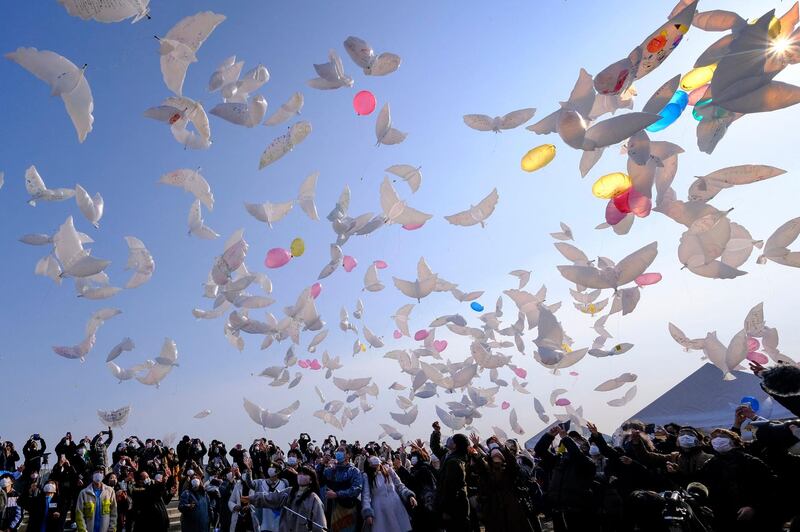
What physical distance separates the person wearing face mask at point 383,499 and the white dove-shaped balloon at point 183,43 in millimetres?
4091

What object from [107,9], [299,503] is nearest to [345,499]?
[299,503]

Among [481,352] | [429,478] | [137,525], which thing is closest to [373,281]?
[481,352]

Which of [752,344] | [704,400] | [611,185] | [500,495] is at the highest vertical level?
[611,185]

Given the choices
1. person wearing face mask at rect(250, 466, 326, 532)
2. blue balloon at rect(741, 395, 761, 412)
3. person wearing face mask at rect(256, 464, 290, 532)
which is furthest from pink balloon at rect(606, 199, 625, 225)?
blue balloon at rect(741, 395, 761, 412)

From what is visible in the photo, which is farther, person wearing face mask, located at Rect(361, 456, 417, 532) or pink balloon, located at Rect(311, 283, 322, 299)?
pink balloon, located at Rect(311, 283, 322, 299)

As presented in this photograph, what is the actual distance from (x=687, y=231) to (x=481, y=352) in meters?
4.26

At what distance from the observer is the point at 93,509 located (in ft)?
20.6

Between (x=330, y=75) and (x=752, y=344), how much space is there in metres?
6.45

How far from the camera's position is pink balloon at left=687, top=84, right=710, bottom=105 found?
451 cm

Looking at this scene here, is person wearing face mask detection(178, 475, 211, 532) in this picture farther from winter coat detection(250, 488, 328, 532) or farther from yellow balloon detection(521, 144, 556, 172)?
yellow balloon detection(521, 144, 556, 172)

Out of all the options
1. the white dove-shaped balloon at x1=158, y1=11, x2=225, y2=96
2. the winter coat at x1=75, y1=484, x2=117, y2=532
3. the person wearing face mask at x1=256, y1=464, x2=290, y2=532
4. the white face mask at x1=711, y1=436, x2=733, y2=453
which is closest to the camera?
the white face mask at x1=711, y1=436, x2=733, y2=453

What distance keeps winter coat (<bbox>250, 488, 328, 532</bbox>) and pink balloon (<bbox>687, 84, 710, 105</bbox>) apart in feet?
16.2

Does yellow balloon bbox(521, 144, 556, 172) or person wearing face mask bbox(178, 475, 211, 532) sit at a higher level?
yellow balloon bbox(521, 144, 556, 172)

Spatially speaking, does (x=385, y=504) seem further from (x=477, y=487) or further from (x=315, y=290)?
(x=315, y=290)
